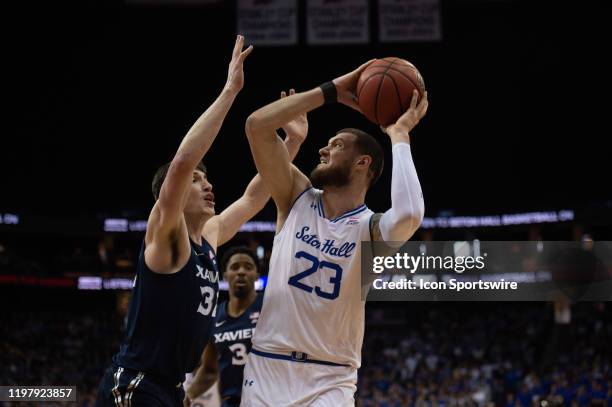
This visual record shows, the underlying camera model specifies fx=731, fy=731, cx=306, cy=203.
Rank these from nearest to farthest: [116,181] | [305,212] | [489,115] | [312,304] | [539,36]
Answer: [312,304], [305,212], [539,36], [489,115], [116,181]

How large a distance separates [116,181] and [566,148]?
16.4m

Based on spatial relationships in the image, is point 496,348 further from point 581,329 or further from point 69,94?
point 69,94

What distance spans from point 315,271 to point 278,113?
0.82 m

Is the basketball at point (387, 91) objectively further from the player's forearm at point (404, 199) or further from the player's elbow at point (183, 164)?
the player's elbow at point (183, 164)

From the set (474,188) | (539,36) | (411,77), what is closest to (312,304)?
(411,77)

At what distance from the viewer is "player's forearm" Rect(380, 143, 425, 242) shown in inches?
129

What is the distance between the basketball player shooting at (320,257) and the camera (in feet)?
11.5

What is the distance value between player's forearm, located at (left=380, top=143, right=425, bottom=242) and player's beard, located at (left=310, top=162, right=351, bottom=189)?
1.60 feet

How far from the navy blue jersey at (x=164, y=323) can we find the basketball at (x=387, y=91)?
120 cm

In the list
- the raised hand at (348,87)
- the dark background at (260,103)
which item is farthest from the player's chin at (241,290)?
the dark background at (260,103)

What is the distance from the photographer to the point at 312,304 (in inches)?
142

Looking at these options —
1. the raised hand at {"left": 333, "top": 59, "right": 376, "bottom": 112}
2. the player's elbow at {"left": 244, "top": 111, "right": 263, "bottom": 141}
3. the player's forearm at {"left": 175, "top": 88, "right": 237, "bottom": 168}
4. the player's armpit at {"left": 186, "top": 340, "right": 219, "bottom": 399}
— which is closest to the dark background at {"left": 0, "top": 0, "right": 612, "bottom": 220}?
the player's armpit at {"left": 186, "top": 340, "right": 219, "bottom": 399}

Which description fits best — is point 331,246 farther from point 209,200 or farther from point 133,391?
point 133,391

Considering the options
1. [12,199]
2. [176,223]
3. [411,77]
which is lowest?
[176,223]
